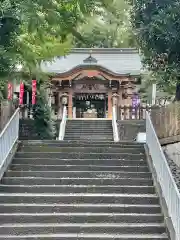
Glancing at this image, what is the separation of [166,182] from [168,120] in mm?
3543

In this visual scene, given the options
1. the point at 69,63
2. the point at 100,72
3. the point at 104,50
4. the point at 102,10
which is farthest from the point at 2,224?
the point at 104,50

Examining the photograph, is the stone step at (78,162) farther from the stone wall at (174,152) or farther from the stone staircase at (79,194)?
the stone wall at (174,152)

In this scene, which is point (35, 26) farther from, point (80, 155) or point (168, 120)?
point (168, 120)

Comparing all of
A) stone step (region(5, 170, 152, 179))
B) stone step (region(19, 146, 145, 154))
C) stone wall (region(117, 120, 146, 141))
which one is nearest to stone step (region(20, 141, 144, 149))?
stone step (region(19, 146, 145, 154))

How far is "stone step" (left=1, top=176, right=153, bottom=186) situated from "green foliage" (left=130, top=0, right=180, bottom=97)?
7.09 feet

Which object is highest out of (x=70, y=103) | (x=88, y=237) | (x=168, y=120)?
(x=70, y=103)

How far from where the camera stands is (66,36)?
44.5 ft

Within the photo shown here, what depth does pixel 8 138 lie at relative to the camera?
10688mm

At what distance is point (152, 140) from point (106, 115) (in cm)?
2094

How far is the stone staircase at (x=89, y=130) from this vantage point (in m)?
21.8

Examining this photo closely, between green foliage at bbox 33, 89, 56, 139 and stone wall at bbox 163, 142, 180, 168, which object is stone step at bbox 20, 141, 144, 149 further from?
green foliage at bbox 33, 89, 56, 139

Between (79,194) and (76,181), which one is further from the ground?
(76,181)

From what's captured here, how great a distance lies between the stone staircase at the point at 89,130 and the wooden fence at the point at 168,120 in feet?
28.8

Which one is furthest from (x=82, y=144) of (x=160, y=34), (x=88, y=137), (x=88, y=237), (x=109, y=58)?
(x=109, y=58)
